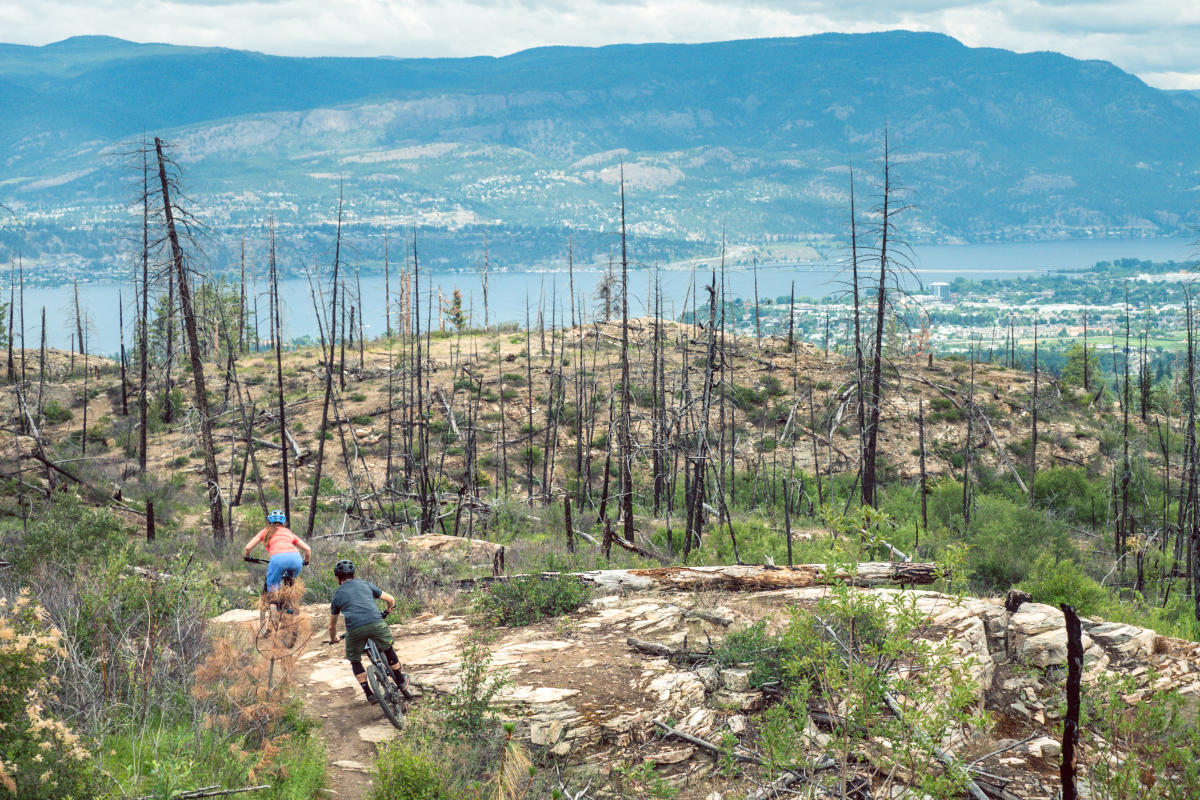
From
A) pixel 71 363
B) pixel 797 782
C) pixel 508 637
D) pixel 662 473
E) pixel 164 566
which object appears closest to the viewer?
pixel 797 782

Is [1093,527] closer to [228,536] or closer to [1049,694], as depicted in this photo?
[1049,694]

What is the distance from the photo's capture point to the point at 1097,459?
106 ft

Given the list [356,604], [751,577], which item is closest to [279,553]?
[356,604]

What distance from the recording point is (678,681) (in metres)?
9.09

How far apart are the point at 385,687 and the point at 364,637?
1.91ft

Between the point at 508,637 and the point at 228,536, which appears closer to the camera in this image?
the point at 508,637

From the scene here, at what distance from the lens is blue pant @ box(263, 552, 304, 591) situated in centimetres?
1072

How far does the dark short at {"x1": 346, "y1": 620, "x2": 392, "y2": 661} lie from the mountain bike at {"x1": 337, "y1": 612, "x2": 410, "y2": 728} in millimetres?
54

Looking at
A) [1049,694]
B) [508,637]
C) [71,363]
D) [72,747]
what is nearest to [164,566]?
[508,637]

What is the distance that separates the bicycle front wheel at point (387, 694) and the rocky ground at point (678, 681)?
0.57 ft

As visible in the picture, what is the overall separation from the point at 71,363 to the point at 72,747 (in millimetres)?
43970

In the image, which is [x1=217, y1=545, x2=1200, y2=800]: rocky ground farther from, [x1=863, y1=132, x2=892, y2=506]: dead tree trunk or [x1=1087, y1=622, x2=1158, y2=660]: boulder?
[x1=863, y1=132, x2=892, y2=506]: dead tree trunk

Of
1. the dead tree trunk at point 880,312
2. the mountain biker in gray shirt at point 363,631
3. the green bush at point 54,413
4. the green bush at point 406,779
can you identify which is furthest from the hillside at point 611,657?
the green bush at point 54,413

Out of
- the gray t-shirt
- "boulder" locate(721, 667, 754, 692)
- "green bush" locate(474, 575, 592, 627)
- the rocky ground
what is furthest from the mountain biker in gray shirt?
"boulder" locate(721, 667, 754, 692)
